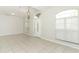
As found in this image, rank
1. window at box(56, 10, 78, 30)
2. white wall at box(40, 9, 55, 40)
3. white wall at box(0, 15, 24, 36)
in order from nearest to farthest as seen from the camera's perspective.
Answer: window at box(56, 10, 78, 30), white wall at box(40, 9, 55, 40), white wall at box(0, 15, 24, 36)

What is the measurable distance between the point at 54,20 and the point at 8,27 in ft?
22.1

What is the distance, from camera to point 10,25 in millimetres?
12008

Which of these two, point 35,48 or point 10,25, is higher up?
point 10,25

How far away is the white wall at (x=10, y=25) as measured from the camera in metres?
11.3

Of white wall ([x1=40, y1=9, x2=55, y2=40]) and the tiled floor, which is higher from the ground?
white wall ([x1=40, y1=9, x2=55, y2=40])

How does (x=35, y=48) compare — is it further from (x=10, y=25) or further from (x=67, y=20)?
(x=10, y=25)

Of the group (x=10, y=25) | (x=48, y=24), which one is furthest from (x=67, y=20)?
(x=10, y=25)

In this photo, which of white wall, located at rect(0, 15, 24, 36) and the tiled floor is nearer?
the tiled floor

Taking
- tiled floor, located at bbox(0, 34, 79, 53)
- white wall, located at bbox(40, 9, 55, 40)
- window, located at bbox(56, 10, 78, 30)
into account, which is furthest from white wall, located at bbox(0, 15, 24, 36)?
window, located at bbox(56, 10, 78, 30)

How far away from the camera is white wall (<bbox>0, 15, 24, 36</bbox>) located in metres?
11.3

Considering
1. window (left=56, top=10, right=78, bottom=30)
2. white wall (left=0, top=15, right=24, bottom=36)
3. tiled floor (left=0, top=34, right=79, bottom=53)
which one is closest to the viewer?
tiled floor (left=0, top=34, right=79, bottom=53)

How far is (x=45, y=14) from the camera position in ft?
26.1

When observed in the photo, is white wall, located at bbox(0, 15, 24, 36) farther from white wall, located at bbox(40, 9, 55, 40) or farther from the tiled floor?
the tiled floor
